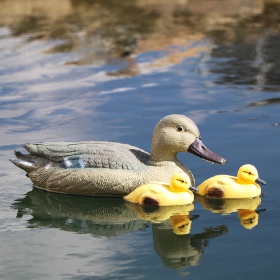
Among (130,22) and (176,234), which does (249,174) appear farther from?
(130,22)

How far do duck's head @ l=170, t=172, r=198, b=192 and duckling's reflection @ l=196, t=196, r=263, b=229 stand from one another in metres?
0.37

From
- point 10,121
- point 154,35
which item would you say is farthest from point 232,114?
point 154,35

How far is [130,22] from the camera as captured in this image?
2302 cm

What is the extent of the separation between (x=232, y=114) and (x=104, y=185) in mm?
4346

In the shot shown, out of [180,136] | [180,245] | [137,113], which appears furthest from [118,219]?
[137,113]

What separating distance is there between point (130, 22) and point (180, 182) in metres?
14.3

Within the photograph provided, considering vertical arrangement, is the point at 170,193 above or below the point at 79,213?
above

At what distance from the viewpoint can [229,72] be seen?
55.0 ft

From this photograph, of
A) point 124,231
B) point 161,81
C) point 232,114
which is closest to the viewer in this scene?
point 124,231

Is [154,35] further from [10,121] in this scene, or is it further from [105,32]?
[10,121]

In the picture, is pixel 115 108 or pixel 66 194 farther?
pixel 115 108

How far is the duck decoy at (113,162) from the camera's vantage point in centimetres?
956

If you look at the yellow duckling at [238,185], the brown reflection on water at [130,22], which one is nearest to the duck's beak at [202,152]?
the yellow duckling at [238,185]

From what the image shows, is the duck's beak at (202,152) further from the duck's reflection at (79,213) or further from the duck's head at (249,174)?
the duck's reflection at (79,213)
